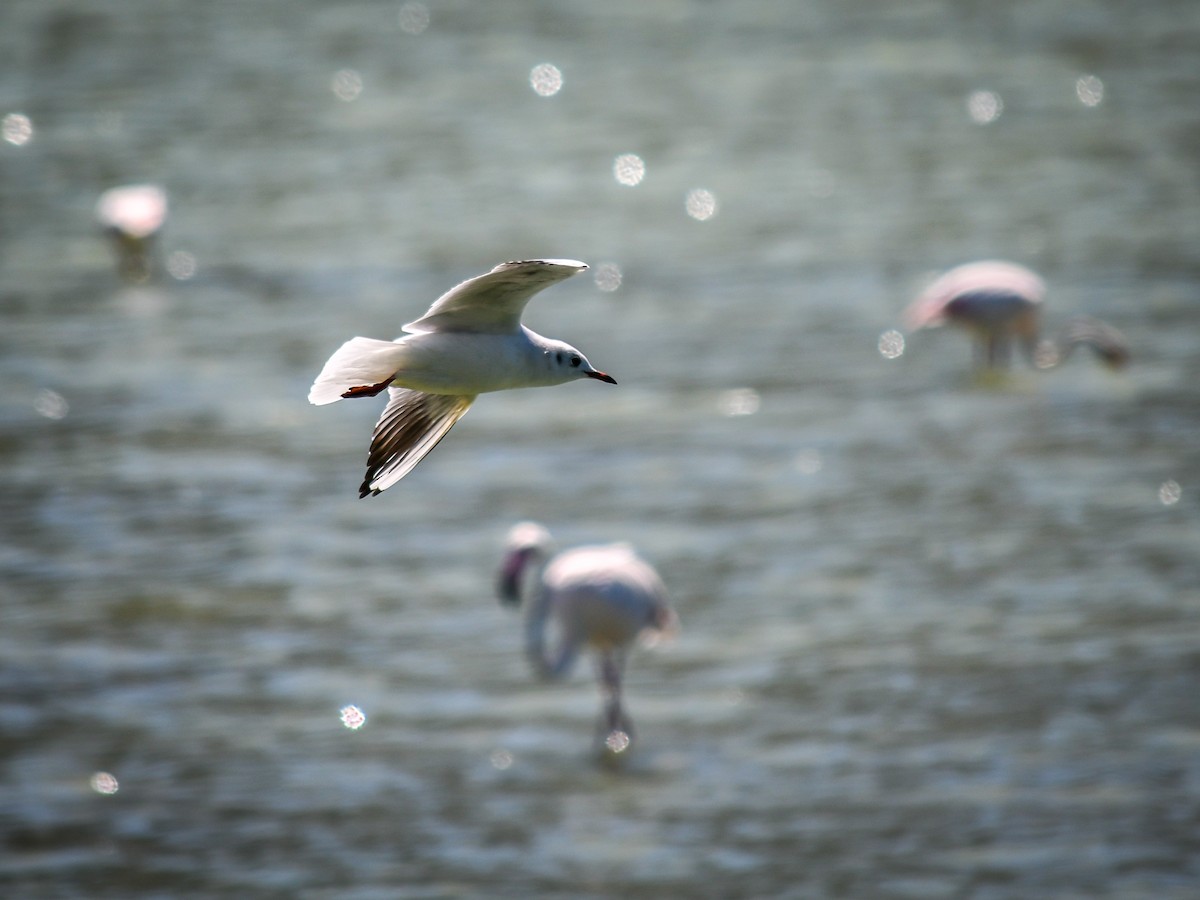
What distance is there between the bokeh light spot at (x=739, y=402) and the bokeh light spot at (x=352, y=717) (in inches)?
226

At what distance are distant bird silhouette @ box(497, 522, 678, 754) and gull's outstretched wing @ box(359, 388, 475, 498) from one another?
5.05 meters

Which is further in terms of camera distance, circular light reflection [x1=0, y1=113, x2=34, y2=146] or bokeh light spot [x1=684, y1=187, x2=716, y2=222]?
circular light reflection [x1=0, y1=113, x2=34, y2=146]

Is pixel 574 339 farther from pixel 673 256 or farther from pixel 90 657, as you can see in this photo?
pixel 90 657

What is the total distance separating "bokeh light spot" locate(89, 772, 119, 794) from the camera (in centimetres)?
1123

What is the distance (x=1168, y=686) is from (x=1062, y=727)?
0.85m

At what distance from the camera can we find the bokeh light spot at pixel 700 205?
2281cm

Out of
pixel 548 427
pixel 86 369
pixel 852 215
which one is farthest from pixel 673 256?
pixel 86 369

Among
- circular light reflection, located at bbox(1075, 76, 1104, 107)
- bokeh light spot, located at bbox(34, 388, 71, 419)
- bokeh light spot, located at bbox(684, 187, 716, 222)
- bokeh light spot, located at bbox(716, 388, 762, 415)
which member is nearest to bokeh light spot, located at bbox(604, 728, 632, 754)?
bokeh light spot, located at bbox(716, 388, 762, 415)

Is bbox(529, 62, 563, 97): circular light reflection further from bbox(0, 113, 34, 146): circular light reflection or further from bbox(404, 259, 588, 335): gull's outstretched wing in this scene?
bbox(404, 259, 588, 335): gull's outstretched wing

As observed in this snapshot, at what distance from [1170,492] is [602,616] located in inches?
217

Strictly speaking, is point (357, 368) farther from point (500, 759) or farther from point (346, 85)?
point (346, 85)

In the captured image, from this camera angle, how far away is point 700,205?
23188 millimetres

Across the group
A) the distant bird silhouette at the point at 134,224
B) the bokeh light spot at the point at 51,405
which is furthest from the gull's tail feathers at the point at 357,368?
the distant bird silhouette at the point at 134,224

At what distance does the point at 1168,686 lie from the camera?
11.8 meters
